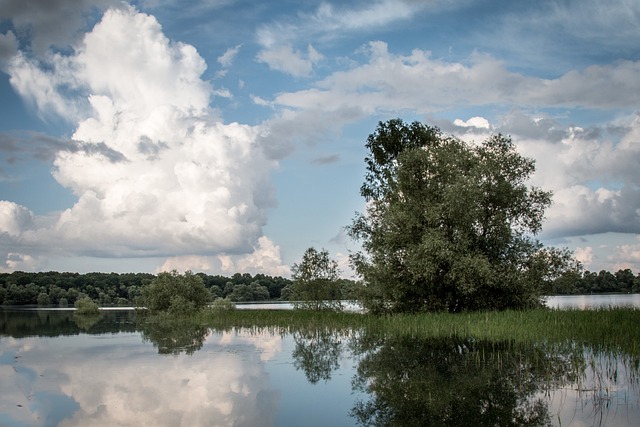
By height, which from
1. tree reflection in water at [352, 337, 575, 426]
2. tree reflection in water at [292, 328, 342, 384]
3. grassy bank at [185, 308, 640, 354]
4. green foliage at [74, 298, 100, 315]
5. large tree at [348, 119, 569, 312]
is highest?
large tree at [348, 119, 569, 312]

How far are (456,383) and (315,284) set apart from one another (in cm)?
3461

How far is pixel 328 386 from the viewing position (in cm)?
1516

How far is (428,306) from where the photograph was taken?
3681 centimetres

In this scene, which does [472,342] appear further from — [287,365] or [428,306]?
[428,306]

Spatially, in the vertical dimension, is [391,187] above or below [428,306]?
above

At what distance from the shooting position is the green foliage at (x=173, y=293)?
55600 millimetres

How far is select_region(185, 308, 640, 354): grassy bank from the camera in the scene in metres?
20.4

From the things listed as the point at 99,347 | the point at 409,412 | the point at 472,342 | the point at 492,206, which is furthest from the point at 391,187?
the point at 409,412

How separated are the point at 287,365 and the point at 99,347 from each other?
12.0 m

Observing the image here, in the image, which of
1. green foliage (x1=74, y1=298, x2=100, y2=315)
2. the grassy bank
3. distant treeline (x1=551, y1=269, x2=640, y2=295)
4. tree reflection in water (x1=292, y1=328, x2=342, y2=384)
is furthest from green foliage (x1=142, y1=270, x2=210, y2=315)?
distant treeline (x1=551, y1=269, x2=640, y2=295)

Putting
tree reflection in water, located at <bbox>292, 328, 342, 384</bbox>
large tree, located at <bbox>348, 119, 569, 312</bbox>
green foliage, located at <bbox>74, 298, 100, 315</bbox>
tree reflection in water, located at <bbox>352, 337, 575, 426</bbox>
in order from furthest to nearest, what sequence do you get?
green foliage, located at <bbox>74, 298, 100, 315</bbox>, large tree, located at <bbox>348, 119, 569, 312</bbox>, tree reflection in water, located at <bbox>292, 328, 342, 384</bbox>, tree reflection in water, located at <bbox>352, 337, 575, 426</bbox>

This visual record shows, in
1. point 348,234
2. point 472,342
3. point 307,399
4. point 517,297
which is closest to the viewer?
point 307,399

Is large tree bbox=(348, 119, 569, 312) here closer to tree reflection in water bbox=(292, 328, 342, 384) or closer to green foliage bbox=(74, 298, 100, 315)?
tree reflection in water bbox=(292, 328, 342, 384)

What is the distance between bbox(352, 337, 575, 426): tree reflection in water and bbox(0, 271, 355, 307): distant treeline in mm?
100904
